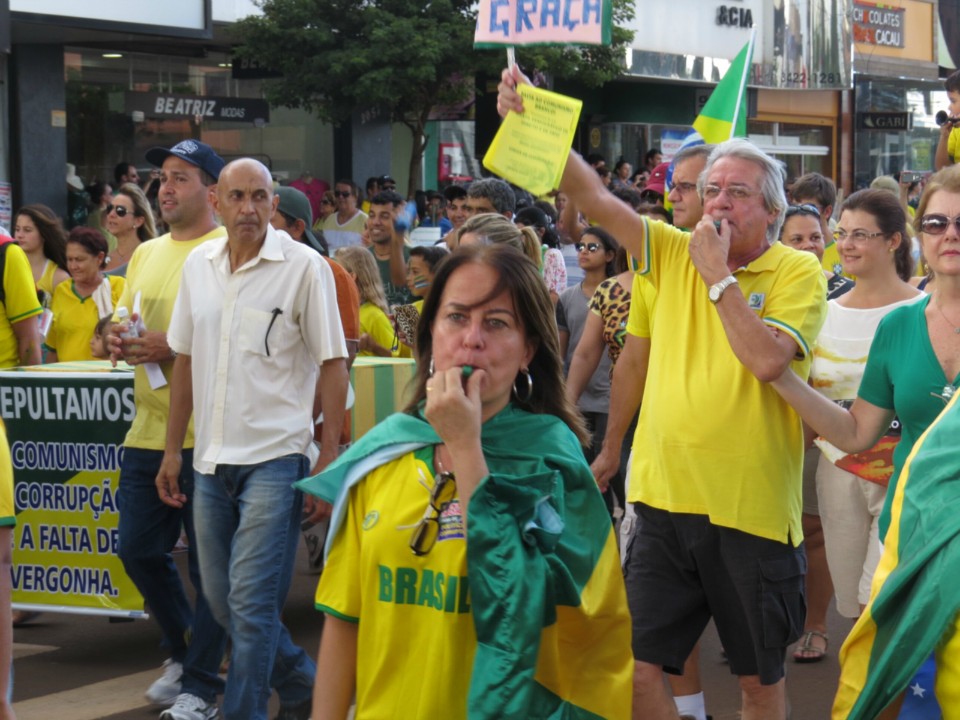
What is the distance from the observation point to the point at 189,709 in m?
5.73

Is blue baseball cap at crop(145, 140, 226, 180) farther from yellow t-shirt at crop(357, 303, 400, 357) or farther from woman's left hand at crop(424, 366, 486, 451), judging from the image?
woman's left hand at crop(424, 366, 486, 451)

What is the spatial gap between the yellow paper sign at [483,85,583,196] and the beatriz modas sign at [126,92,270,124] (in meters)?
17.1

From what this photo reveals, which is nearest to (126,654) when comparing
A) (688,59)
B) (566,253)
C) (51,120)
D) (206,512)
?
(206,512)

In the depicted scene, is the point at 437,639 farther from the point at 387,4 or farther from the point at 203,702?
the point at 387,4

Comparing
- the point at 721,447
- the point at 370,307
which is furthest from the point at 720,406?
the point at 370,307

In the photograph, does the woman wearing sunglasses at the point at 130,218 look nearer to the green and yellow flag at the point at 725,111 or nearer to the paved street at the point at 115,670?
the paved street at the point at 115,670

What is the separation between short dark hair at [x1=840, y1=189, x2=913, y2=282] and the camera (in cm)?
584

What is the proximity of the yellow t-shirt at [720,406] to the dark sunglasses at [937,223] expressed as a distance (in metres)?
0.65

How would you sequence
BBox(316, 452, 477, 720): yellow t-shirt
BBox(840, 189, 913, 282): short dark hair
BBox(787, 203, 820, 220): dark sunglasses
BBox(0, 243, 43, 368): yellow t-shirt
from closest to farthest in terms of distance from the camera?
BBox(316, 452, 477, 720): yellow t-shirt, BBox(840, 189, 913, 282): short dark hair, BBox(0, 243, 43, 368): yellow t-shirt, BBox(787, 203, 820, 220): dark sunglasses

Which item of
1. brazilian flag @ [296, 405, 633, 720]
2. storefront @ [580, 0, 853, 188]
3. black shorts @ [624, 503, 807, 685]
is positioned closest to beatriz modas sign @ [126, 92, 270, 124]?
storefront @ [580, 0, 853, 188]

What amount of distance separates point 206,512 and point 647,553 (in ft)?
5.57

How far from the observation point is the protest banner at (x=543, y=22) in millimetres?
3805

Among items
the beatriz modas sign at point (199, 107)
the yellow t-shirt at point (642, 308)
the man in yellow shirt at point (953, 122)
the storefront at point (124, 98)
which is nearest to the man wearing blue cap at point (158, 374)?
the yellow t-shirt at point (642, 308)

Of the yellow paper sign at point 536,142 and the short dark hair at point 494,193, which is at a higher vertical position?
the yellow paper sign at point 536,142
